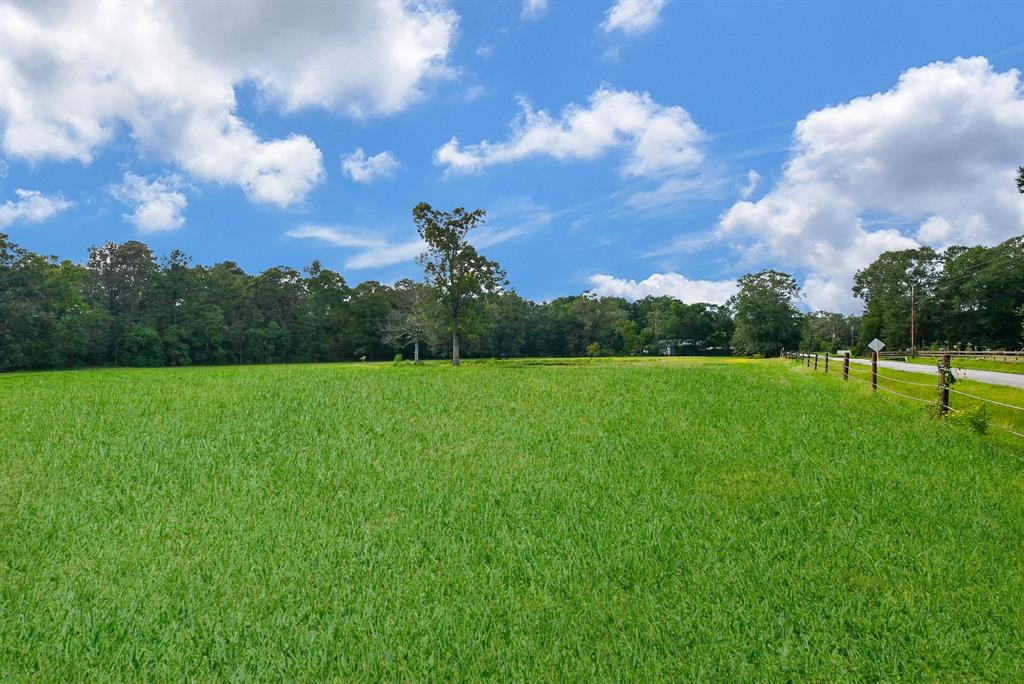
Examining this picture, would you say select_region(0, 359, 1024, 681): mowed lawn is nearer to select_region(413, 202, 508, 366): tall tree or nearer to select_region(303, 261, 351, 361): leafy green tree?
select_region(413, 202, 508, 366): tall tree

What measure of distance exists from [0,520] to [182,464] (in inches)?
75.6

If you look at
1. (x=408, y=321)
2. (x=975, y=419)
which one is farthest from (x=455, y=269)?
(x=975, y=419)

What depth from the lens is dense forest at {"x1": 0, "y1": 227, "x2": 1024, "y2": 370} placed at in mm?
48844

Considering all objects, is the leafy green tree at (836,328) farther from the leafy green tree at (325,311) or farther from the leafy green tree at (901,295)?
the leafy green tree at (325,311)

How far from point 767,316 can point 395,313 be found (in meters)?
45.7

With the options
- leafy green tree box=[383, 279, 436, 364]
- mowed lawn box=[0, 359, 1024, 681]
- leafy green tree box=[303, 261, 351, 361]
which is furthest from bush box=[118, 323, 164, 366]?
mowed lawn box=[0, 359, 1024, 681]

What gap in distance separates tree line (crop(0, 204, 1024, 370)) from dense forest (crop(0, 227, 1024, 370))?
142 millimetres

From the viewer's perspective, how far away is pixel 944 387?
10.6 metres

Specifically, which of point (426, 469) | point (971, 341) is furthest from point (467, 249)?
point (971, 341)

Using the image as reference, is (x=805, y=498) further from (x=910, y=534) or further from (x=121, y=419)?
(x=121, y=419)

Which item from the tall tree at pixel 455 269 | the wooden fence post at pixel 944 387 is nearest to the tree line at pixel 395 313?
the tall tree at pixel 455 269

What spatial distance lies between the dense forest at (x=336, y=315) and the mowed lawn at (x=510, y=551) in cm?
3548

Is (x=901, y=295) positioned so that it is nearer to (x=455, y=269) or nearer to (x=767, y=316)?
(x=767, y=316)

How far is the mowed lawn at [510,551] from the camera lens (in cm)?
382
